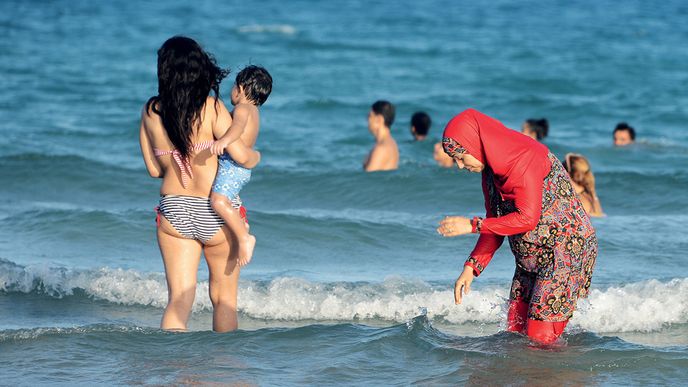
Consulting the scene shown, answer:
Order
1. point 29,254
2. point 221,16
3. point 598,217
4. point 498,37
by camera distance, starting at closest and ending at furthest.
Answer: point 29,254 → point 598,217 → point 498,37 → point 221,16

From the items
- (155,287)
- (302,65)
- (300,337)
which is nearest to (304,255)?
(155,287)

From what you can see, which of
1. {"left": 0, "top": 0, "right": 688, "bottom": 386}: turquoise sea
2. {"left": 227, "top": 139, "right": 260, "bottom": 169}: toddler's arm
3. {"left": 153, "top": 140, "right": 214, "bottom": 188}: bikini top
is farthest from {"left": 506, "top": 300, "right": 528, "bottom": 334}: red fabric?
{"left": 153, "top": 140, "right": 214, "bottom": 188}: bikini top

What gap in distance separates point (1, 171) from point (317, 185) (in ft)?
13.1

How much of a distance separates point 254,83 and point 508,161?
4.48 feet

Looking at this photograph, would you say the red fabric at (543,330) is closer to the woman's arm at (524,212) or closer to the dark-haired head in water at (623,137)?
the woman's arm at (524,212)

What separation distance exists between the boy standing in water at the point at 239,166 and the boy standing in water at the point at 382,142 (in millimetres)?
7197

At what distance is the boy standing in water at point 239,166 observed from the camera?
521 cm

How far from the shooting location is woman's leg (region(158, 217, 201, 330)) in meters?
5.39

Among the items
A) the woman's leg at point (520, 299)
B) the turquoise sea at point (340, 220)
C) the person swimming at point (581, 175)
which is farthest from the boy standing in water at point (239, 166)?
the person swimming at point (581, 175)

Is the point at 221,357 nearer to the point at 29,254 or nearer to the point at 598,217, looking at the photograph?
the point at 29,254

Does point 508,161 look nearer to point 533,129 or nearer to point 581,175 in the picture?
point 581,175

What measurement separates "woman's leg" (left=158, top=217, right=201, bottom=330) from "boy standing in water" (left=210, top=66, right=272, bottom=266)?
0.96 ft

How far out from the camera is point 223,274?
5.55 metres

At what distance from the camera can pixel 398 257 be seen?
9.20 m
